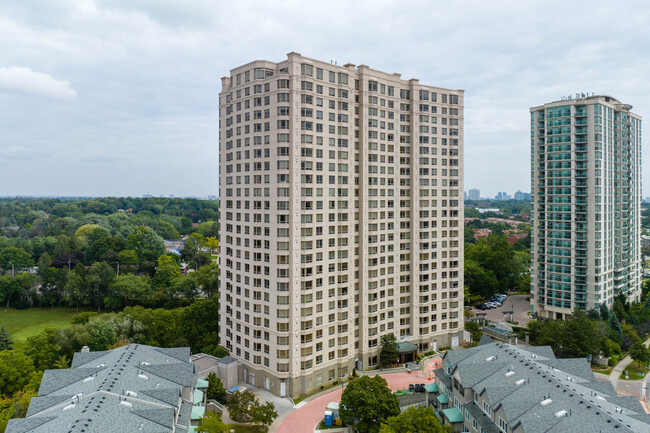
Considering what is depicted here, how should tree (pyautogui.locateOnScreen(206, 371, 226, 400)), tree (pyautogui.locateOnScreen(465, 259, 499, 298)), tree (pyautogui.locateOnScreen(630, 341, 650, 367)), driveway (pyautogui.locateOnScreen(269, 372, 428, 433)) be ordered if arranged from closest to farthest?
driveway (pyautogui.locateOnScreen(269, 372, 428, 433))
tree (pyautogui.locateOnScreen(206, 371, 226, 400))
tree (pyautogui.locateOnScreen(630, 341, 650, 367))
tree (pyautogui.locateOnScreen(465, 259, 499, 298))

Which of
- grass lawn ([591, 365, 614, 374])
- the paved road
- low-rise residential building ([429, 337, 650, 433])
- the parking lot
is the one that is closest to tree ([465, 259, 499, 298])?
the parking lot

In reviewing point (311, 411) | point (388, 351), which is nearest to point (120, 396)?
point (311, 411)

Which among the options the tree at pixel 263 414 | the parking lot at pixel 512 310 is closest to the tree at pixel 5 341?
the tree at pixel 263 414

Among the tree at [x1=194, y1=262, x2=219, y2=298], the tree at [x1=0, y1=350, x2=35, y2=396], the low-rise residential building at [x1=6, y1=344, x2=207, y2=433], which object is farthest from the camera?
the tree at [x1=194, y1=262, x2=219, y2=298]

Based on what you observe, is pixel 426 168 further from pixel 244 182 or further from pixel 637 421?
pixel 637 421

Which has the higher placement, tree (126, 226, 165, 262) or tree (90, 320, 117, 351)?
tree (126, 226, 165, 262)

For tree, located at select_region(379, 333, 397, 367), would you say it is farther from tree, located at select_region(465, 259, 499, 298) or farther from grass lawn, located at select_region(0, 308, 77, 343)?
grass lawn, located at select_region(0, 308, 77, 343)

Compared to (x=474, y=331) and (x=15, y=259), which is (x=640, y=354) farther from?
(x=15, y=259)

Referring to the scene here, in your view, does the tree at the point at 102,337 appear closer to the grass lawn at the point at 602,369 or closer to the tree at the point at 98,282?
the tree at the point at 98,282
